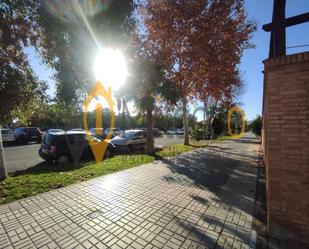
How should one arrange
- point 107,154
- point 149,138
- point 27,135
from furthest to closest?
point 27,135
point 149,138
point 107,154

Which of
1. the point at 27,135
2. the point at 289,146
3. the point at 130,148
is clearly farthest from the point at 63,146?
the point at 27,135

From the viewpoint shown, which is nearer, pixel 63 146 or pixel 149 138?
pixel 63 146

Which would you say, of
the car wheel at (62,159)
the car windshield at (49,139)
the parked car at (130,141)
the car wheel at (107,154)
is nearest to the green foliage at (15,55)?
the car windshield at (49,139)

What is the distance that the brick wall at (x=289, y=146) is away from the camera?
320cm

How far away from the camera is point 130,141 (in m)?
14.7

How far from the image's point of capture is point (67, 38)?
6.46m

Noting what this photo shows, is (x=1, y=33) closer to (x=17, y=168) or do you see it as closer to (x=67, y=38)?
(x=67, y=38)

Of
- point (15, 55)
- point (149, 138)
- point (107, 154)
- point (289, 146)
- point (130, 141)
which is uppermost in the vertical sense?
point (15, 55)

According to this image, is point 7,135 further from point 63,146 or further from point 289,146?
point 289,146

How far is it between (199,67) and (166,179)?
10.4 m

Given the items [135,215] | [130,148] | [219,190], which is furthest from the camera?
[130,148]

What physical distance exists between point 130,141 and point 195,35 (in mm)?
8443

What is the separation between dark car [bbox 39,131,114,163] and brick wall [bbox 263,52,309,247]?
29.0 feet

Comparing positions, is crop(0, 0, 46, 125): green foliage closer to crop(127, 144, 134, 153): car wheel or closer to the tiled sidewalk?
the tiled sidewalk
